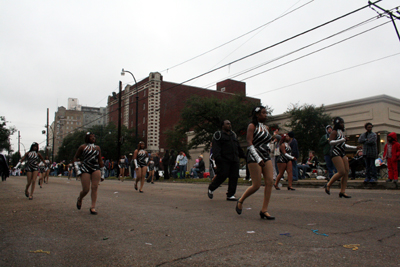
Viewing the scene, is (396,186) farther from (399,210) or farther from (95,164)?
(95,164)

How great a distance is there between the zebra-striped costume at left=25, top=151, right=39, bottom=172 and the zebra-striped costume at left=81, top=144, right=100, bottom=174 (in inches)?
175

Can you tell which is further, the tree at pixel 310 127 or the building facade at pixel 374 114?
the tree at pixel 310 127

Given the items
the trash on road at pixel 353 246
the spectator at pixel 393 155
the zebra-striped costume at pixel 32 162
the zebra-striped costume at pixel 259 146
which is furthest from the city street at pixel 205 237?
the spectator at pixel 393 155

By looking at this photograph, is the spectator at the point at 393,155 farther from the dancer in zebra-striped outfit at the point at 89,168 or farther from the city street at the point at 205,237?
the dancer in zebra-striped outfit at the point at 89,168

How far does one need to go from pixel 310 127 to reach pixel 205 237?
2873 cm

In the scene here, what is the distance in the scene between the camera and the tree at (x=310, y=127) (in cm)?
3075

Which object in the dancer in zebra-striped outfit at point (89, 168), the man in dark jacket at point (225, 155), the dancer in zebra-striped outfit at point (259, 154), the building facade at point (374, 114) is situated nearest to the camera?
the dancer in zebra-striped outfit at point (259, 154)

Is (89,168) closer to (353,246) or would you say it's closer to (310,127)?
(353,246)

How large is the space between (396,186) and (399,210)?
16.4 feet

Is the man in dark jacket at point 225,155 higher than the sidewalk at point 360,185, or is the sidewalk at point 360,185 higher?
the man in dark jacket at point 225,155

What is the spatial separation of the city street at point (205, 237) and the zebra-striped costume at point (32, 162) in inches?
164

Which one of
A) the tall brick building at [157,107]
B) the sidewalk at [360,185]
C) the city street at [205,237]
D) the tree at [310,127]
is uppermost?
the tall brick building at [157,107]

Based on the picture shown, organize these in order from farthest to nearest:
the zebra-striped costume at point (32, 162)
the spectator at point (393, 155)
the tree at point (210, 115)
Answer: the tree at point (210, 115) < the spectator at point (393, 155) < the zebra-striped costume at point (32, 162)

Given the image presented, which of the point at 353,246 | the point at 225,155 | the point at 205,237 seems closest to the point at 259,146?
A: the point at 205,237
